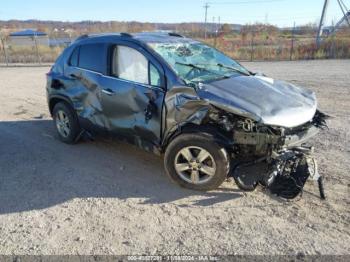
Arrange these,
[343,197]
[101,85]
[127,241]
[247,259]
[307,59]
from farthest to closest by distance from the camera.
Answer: [307,59] → [101,85] → [343,197] → [127,241] → [247,259]

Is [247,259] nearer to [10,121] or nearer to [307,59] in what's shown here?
[10,121]

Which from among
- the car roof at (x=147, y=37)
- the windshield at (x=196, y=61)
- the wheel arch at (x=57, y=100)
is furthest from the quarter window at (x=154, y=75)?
the wheel arch at (x=57, y=100)

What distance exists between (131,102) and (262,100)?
68.0 inches

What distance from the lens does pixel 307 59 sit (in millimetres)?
21484

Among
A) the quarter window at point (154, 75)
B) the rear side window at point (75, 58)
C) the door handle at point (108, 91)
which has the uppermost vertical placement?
the rear side window at point (75, 58)

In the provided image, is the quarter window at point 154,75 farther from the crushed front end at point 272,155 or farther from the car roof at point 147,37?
the crushed front end at point 272,155

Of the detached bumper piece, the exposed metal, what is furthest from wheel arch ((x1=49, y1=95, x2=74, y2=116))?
the detached bumper piece

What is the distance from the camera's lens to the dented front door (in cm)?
443

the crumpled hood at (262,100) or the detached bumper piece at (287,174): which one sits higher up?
the crumpled hood at (262,100)

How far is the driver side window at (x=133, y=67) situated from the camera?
4.48 metres

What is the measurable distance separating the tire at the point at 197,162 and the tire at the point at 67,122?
222 cm

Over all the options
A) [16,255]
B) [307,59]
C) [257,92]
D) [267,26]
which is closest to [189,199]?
[257,92]

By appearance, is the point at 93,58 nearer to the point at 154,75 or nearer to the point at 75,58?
the point at 75,58

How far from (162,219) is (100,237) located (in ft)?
2.20
